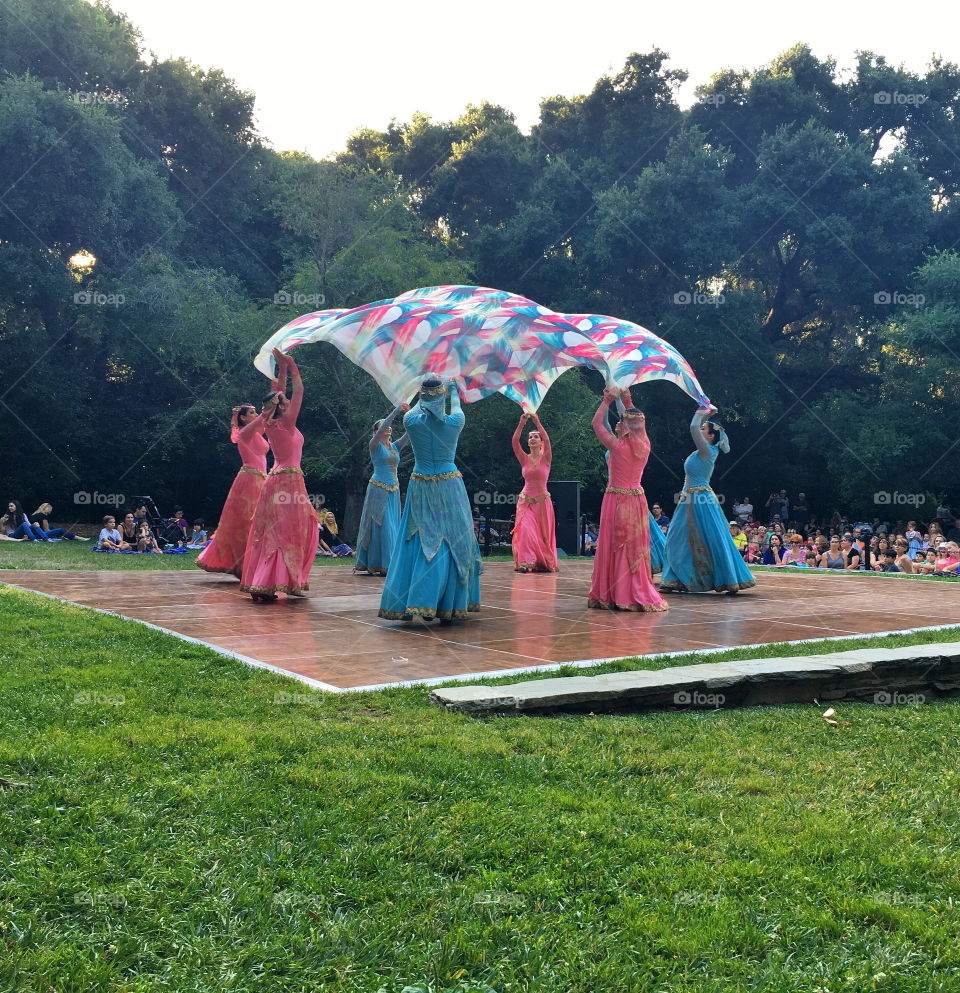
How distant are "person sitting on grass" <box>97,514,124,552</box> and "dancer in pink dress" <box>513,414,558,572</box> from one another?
784 centimetres

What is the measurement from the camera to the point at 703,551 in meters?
11.4

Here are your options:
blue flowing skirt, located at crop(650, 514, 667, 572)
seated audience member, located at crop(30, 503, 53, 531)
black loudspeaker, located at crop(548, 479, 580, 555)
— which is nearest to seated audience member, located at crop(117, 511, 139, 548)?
seated audience member, located at crop(30, 503, 53, 531)

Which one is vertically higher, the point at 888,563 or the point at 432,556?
the point at 432,556

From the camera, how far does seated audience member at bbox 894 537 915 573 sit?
603 inches

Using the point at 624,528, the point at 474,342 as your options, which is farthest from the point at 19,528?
the point at 624,528

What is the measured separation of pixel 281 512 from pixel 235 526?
2.21 meters

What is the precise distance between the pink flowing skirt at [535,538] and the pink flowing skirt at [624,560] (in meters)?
4.62

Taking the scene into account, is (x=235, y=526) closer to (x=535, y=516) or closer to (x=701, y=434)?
(x=535, y=516)

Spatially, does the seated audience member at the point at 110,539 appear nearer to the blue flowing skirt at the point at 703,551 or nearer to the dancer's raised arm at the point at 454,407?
the blue flowing skirt at the point at 703,551

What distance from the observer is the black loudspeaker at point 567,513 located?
62.2 feet

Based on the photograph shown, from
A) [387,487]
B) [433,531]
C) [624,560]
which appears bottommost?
[624,560]

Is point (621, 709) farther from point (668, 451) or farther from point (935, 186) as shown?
point (935, 186)

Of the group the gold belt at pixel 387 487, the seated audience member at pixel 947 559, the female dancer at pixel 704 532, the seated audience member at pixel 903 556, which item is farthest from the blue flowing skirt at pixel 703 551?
the seated audience member at pixel 903 556

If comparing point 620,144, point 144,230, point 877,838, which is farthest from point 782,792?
point 620,144
